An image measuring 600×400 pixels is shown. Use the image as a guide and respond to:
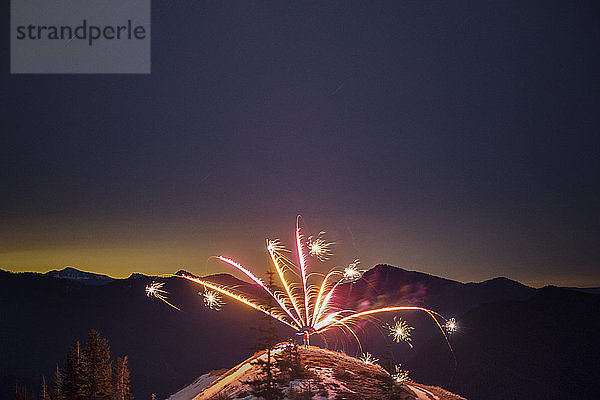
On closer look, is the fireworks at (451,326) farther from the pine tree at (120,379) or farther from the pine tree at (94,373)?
the pine tree at (120,379)

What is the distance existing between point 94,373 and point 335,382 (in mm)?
42910

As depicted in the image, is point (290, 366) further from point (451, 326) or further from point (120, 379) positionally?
point (120, 379)

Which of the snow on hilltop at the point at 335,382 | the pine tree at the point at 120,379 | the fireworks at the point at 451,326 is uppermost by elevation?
the fireworks at the point at 451,326

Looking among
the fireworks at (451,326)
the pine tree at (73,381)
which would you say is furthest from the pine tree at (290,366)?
the pine tree at (73,381)

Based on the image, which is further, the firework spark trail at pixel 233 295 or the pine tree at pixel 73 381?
the pine tree at pixel 73 381

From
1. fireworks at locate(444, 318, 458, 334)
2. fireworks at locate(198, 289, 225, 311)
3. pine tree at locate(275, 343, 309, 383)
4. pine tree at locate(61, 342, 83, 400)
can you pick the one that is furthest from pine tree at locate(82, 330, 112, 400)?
fireworks at locate(444, 318, 458, 334)

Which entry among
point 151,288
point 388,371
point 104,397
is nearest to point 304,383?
point 388,371

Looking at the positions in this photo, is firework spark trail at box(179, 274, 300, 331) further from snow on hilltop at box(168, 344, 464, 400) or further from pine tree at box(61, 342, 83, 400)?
pine tree at box(61, 342, 83, 400)

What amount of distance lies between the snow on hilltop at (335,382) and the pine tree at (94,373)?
19.9 m

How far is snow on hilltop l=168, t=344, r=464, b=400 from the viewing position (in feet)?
157

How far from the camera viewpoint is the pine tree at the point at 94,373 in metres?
72.9

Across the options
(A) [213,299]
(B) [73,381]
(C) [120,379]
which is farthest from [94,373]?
(A) [213,299]

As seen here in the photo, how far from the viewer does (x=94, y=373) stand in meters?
74.1

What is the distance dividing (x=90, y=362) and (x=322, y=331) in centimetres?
4050
